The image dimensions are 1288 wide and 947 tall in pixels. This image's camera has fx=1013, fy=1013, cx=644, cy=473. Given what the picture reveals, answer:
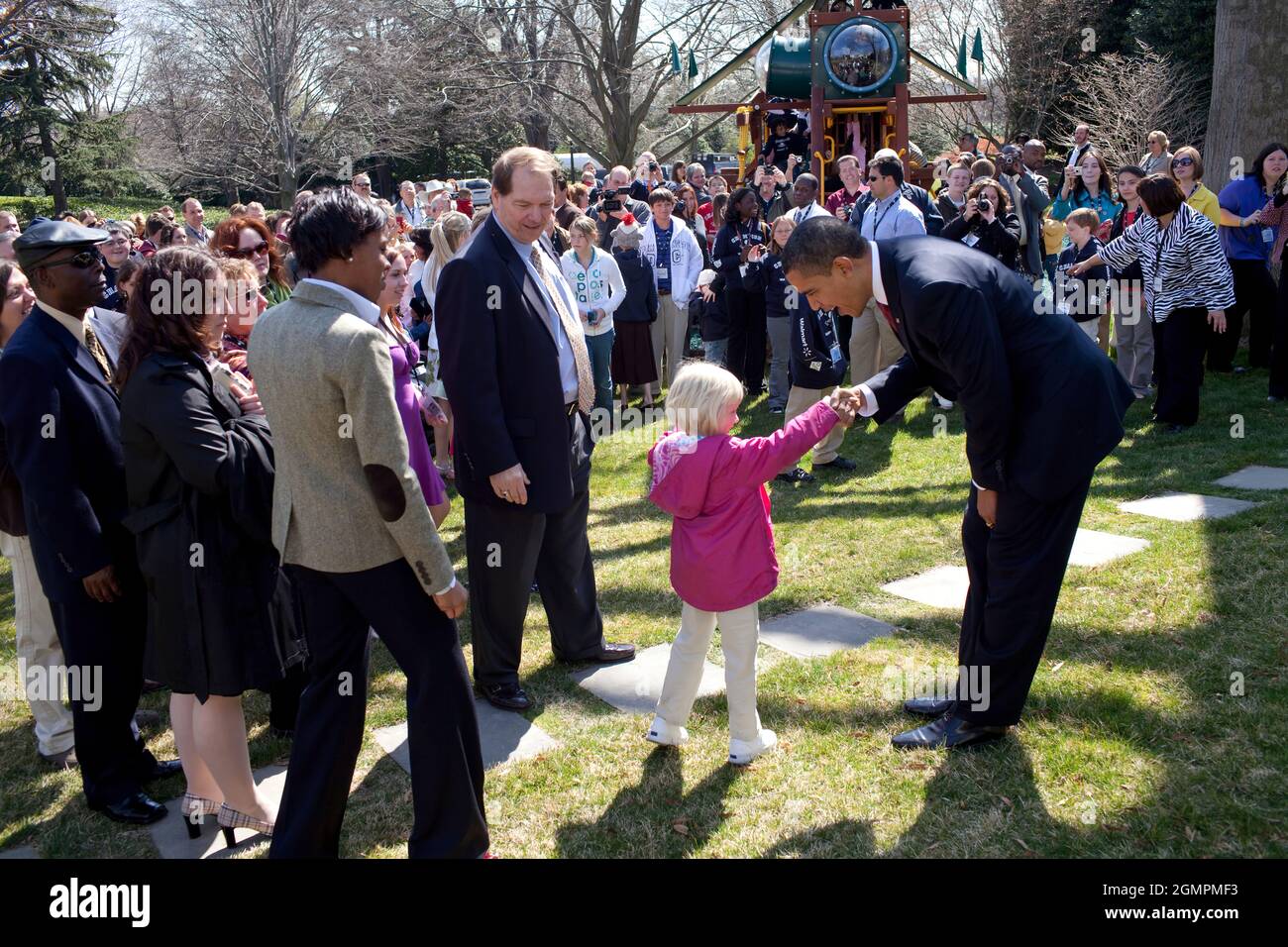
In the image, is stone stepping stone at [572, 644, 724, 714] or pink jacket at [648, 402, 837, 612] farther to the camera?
stone stepping stone at [572, 644, 724, 714]

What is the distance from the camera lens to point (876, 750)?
3.79m

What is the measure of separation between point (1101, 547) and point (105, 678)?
4886mm

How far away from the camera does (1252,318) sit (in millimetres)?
9602

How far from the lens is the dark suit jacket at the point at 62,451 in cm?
350

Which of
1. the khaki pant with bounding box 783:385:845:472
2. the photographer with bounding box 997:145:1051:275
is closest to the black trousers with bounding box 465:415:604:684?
the khaki pant with bounding box 783:385:845:472

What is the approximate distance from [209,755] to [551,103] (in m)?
30.0

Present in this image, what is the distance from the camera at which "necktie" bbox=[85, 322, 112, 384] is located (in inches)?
→ 152

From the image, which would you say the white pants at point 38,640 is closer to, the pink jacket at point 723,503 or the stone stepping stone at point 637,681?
the stone stepping stone at point 637,681

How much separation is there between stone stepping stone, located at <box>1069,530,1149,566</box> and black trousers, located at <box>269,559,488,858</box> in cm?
367

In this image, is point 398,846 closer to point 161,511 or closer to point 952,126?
point 161,511

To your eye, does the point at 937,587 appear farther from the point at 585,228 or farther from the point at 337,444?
the point at 585,228

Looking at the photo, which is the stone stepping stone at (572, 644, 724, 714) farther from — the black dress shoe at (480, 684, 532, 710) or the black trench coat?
the black trench coat

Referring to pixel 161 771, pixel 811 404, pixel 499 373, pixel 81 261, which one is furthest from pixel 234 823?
pixel 811 404
